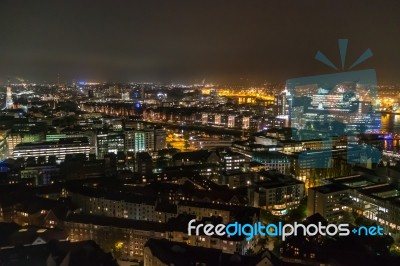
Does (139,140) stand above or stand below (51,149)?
above

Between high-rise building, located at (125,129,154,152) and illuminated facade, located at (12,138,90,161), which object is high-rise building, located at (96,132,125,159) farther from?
illuminated facade, located at (12,138,90,161)

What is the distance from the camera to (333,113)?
15.5 metres

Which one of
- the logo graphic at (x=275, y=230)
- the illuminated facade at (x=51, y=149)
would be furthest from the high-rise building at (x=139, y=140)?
the logo graphic at (x=275, y=230)

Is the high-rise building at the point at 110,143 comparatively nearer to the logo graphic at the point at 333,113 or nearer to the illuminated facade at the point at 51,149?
the illuminated facade at the point at 51,149

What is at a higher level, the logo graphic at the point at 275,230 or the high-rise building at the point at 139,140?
the high-rise building at the point at 139,140

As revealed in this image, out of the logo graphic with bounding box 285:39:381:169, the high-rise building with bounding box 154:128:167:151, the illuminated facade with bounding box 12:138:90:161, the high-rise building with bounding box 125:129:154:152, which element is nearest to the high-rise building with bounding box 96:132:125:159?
the high-rise building with bounding box 125:129:154:152

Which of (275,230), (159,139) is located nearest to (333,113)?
(159,139)

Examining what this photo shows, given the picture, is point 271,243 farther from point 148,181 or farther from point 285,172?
point 285,172

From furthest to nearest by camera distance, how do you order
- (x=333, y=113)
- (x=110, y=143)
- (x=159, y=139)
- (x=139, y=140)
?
(x=333, y=113) → (x=159, y=139) → (x=139, y=140) → (x=110, y=143)

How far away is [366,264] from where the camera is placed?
3.55 meters

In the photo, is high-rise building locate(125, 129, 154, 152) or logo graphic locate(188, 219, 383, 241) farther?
high-rise building locate(125, 129, 154, 152)

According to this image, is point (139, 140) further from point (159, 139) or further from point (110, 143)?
point (110, 143)

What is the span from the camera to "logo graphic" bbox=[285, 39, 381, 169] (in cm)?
881

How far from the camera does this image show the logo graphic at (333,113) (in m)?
8.81
